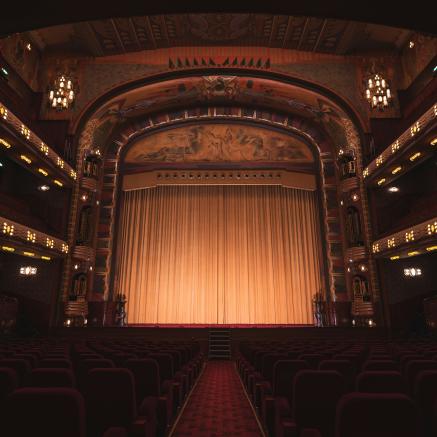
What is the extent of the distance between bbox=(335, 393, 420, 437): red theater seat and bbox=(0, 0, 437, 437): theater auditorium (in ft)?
14.6

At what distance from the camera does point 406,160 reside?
494 inches

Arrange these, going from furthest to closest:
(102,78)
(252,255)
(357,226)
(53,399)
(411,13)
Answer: (252,255)
(102,78)
(357,226)
(411,13)
(53,399)

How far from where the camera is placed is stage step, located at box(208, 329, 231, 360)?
39.2 ft

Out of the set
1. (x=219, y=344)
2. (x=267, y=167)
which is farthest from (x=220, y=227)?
(x=219, y=344)

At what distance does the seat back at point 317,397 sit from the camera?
8.05 feet

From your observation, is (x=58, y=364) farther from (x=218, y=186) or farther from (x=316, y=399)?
(x=218, y=186)

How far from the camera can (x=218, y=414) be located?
451cm

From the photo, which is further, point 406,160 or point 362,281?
point 362,281

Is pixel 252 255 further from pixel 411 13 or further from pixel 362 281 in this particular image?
pixel 411 13

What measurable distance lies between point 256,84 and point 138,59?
5428mm

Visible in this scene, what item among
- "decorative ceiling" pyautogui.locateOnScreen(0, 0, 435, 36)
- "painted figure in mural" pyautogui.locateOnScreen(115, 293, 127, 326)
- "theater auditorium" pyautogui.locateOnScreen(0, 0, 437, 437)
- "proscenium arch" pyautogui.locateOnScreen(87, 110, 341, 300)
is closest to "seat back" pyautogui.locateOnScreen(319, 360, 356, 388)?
"theater auditorium" pyautogui.locateOnScreen(0, 0, 437, 437)

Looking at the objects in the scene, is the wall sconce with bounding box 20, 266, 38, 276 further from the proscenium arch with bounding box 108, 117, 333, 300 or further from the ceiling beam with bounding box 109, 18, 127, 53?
the ceiling beam with bounding box 109, 18, 127, 53

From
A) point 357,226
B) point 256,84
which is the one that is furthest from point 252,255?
point 256,84

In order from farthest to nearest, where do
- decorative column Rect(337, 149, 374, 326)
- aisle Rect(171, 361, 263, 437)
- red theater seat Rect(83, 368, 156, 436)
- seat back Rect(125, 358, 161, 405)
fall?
decorative column Rect(337, 149, 374, 326)
aisle Rect(171, 361, 263, 437)
seat back Rect(125, 358, 161, 405)
red theater seat Rect(83, 368, 156, 436)
